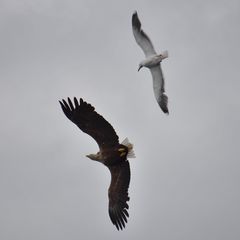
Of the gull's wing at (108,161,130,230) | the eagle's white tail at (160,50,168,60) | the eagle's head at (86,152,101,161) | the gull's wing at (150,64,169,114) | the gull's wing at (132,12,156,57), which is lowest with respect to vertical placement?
the gull's wing at (108,161,130,230)

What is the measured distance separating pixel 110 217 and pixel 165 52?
7997mm

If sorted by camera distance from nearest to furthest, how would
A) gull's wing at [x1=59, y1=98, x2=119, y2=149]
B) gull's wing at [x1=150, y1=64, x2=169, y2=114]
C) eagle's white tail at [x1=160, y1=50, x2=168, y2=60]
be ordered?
gull's wing at [x1=59, y1=98, x2=119, y2=149], eagle's white tail at [x1=160, y1=50, x2=168, y2=60], gull's wing at [x1=150, y1=64, x2=169, y2=114]

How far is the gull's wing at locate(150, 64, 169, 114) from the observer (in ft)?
127

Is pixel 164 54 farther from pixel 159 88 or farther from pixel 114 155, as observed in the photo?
pixel 114 155

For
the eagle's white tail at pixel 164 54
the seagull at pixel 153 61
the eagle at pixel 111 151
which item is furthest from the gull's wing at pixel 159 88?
the eagle at pixel 111 151

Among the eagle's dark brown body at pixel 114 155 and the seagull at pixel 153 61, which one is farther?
the seagull at pixel 153 61

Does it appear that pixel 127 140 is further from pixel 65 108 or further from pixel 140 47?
pixel 140 47

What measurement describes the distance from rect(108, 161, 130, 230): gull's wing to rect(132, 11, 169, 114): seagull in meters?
6.95

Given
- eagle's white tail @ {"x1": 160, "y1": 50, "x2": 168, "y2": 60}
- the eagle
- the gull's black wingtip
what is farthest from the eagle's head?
the gull's black wingtip

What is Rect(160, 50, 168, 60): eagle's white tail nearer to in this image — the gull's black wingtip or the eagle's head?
the gull's black wingtip

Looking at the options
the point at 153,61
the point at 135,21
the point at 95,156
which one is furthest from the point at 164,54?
the point at 95,156

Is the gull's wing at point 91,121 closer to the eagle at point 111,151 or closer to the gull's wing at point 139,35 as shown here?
the eagle at point 111,151

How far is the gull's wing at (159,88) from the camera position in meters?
38.8

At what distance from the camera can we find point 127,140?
3198 cm
